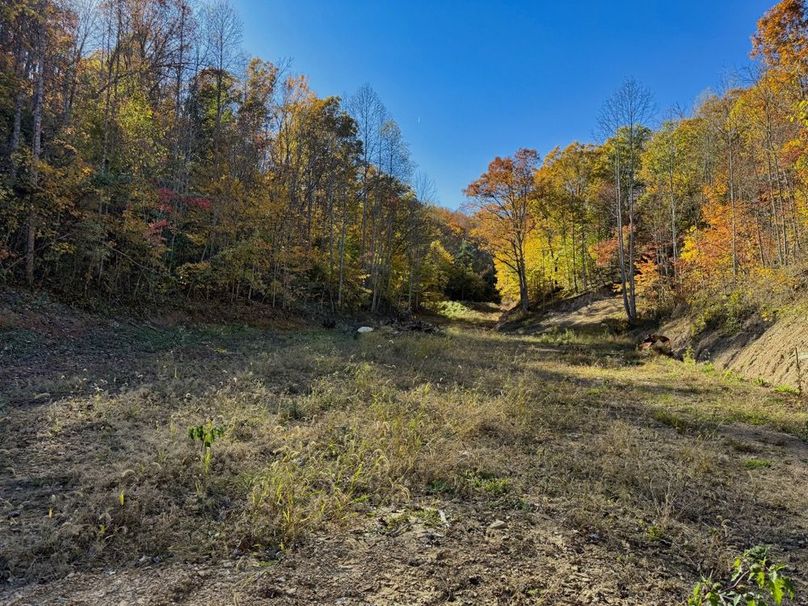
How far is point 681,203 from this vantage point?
1911cm

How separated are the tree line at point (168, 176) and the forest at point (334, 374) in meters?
0.12

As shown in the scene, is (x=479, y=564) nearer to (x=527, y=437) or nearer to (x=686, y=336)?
(x=527, y=437)

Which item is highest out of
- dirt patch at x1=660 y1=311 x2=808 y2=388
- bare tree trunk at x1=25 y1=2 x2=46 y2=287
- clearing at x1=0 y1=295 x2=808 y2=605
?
bare tree trunk at x1=25 y1=2 x2=46 y2=287

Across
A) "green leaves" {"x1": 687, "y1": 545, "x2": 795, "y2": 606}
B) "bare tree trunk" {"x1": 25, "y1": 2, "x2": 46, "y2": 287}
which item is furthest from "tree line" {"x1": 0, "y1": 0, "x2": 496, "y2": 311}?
"green leaves" {"x1": 687, "y1": 545, "x2": 795, "y2": 606}

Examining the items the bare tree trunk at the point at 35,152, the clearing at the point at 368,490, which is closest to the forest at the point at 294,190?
the bare tree trunk at the point at 35,152

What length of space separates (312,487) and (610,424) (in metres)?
4.15

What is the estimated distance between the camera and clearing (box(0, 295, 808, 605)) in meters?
2.23

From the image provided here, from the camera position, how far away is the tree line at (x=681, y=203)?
10344 millimetres

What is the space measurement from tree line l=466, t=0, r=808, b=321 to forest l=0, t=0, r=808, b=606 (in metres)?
0.14

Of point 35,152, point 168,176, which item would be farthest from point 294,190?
point 35,152

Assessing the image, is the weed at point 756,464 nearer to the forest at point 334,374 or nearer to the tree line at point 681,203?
the forest at point 334,374

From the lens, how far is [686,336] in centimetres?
1280

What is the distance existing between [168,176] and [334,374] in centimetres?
1142

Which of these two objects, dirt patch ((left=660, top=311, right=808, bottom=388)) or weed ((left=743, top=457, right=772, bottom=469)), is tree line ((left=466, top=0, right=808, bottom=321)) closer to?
dirt patch ((left=660, top=311, right=808, bottom=388))
